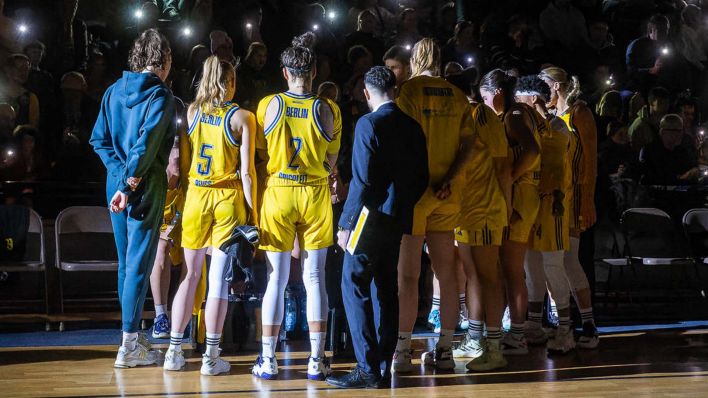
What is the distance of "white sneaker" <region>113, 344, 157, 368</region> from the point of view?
18.7 feet

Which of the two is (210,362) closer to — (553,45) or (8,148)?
(8,148)

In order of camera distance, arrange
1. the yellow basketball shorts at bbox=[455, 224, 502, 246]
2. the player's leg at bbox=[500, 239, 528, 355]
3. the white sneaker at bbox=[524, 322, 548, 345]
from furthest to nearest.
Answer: the white sneaker at bbox=[524, 322, 548, 345]
the player's leg at bbox=[500, 239, 528, 355]
the yellow basketball shorts at bbox=[455, 224, 502, 246]

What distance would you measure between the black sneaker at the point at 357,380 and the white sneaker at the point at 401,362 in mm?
489

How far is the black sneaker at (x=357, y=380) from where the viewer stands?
5.12 metres

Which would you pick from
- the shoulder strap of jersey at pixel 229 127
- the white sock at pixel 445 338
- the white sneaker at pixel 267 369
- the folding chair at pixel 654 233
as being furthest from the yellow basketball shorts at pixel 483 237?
the folding chair at pixel 654 233

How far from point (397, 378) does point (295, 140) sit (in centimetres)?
151

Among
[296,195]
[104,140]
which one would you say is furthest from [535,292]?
[104,140]

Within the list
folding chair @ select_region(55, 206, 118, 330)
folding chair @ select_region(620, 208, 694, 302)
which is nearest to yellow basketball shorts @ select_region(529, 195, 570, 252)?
folding chair @ select_region(620, 208, 694, 302)

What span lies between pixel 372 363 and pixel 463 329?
2213 mm

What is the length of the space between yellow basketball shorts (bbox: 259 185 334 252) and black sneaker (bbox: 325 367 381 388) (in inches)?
29.6

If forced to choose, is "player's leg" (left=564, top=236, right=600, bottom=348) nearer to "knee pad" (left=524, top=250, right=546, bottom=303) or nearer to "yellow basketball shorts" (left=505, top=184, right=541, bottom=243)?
"knee pad" (left=524, top=250, right=546, bottom=303)

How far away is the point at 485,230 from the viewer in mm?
5777

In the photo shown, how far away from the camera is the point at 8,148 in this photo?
8.34 meters

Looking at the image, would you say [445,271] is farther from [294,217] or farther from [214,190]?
[214,190]
